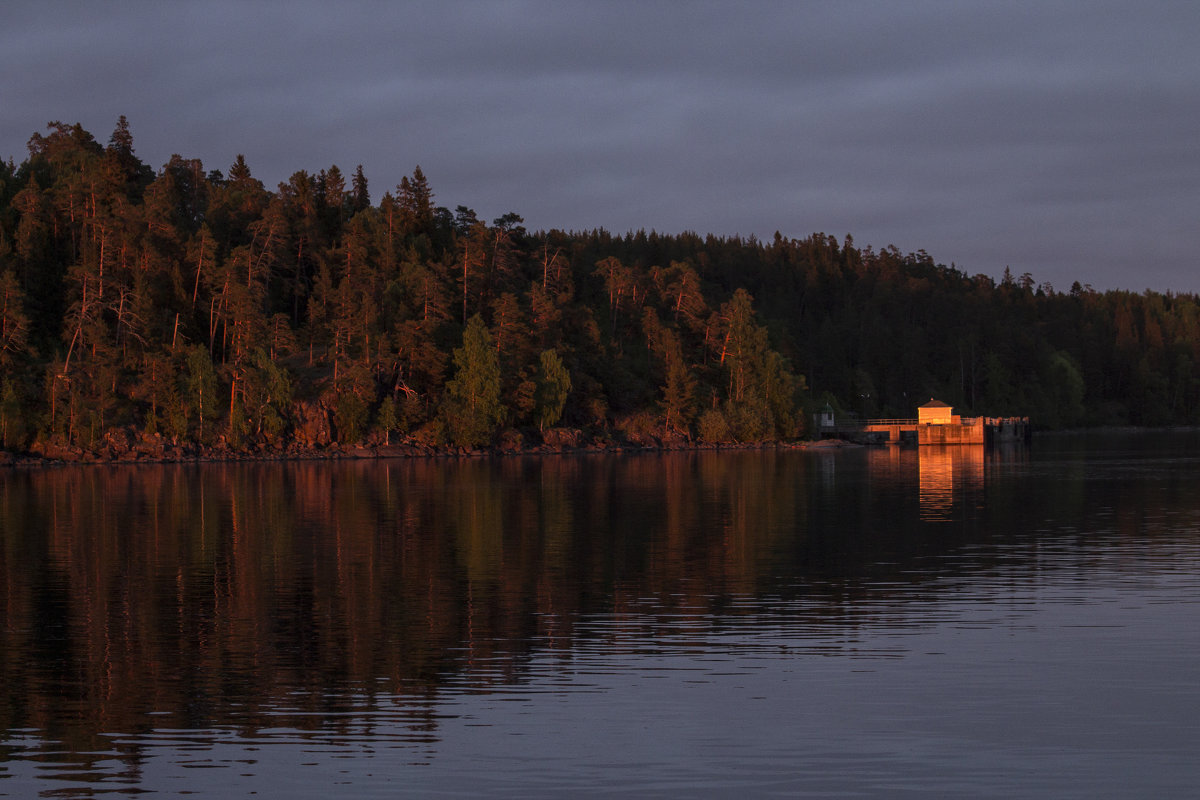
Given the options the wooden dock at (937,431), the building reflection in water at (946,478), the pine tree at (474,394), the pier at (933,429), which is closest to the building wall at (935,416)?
the pier at (933,429)

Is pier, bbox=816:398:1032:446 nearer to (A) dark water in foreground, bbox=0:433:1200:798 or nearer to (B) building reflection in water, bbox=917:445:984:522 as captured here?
(B) building reflection in water, bbox=917:445:984:522

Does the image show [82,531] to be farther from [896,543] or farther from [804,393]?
[804,393]

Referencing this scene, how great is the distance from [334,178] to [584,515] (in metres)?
108

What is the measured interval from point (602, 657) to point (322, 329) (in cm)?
10359

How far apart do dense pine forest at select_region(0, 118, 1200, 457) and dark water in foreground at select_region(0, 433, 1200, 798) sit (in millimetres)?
61700

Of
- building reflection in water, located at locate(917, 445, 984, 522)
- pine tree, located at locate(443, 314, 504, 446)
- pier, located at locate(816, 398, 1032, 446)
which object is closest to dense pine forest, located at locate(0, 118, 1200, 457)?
pine tree, located at locate(443, 314, 504, 446)

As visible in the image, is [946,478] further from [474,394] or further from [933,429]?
[933,429]

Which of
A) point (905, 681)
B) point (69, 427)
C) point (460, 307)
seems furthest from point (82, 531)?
point (460, 307)

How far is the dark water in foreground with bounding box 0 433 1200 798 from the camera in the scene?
13133 millimetres

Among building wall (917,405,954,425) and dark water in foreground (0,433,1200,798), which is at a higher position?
building wall (917,405,954,425)

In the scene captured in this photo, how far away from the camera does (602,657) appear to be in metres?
18.9

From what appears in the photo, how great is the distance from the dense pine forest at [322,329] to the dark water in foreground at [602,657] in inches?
2429

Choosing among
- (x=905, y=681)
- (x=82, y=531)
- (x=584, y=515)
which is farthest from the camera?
(x=584, y=515)

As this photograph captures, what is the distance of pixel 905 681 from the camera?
1702cm
